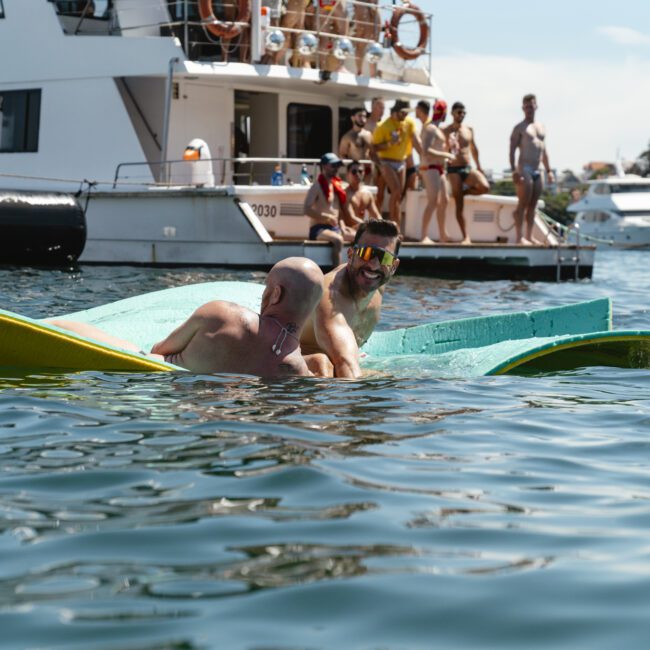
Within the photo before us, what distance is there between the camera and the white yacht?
56.7 ft

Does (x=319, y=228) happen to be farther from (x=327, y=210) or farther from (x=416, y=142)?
(x=416, y=142)

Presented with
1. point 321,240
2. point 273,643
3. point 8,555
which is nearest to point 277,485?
point 8,555

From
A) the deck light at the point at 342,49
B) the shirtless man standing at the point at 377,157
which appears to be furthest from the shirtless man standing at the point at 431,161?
the deck light at the point at 342,49

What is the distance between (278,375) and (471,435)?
1.37 meters

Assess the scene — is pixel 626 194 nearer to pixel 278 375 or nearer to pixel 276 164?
pixel 276 164

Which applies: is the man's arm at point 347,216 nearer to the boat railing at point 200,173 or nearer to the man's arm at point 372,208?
the man's arm at point 372,208

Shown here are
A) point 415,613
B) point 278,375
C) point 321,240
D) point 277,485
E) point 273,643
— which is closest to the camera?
point 273,643

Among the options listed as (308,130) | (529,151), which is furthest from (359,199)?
(308,130)

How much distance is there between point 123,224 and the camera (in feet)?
57.7

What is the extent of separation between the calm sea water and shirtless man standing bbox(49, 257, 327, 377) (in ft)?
0.36

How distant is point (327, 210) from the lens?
637 inches

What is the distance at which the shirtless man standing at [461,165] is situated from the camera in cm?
1725

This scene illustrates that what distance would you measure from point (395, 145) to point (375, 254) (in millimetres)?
10462

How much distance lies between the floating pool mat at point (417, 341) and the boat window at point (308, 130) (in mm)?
11310
